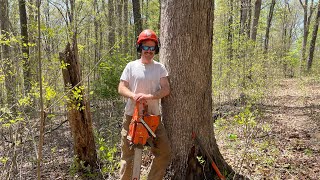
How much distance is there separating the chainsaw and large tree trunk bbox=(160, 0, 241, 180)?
41 cm

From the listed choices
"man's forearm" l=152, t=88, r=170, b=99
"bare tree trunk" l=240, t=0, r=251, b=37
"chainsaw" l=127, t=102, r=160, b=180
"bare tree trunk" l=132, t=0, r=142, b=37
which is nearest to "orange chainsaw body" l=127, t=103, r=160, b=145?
"chainsaw" l=127, t=102, r=160, b=180

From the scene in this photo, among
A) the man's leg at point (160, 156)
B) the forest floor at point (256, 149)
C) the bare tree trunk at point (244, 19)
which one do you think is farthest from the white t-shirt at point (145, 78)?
the bare tree trunk at point (244, 19)

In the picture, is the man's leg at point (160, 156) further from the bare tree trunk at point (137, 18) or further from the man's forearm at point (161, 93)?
the bare tree trunk at point (137, 18)

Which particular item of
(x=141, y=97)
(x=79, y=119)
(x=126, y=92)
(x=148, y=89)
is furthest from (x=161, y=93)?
(x=79, y=119)

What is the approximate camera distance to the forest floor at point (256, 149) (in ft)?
13.2

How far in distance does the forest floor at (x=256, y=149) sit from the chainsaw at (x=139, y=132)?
1.68ft

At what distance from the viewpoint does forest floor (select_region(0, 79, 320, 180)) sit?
13.2 ft

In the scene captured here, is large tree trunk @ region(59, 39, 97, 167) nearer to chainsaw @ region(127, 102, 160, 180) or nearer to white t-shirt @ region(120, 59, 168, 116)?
white t-shirt @ region(120, 59, 168, 116)

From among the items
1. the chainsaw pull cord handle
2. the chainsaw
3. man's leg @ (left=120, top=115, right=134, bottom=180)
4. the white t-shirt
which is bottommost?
man's leg @ (left=120, top=115, right=134, bottom=180)

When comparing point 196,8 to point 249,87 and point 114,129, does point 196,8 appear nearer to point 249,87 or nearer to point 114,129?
point 114,129

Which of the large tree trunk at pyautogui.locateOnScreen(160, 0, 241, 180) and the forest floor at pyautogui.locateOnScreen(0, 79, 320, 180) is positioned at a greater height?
the large tree trunk at pyautogui.locateOnScreen(160, 0, 241, 180)

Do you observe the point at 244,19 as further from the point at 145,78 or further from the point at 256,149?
the point at 145,78

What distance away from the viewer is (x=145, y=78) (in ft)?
11.0

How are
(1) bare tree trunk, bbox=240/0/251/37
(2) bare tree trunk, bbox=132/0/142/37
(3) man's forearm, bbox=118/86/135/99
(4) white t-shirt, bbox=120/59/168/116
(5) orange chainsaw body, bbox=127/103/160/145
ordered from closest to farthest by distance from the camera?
(5) orange chainsaw body, bbox=127/103/160/145, (3) man's forearm, bbox=118/86/135/99, (4) white t-shirt, bbox=120/59/168/116, (2) bare tree trunk, bbox=132/0/142/37, (1) bare tree trunk, bbox=240/0/251/37
